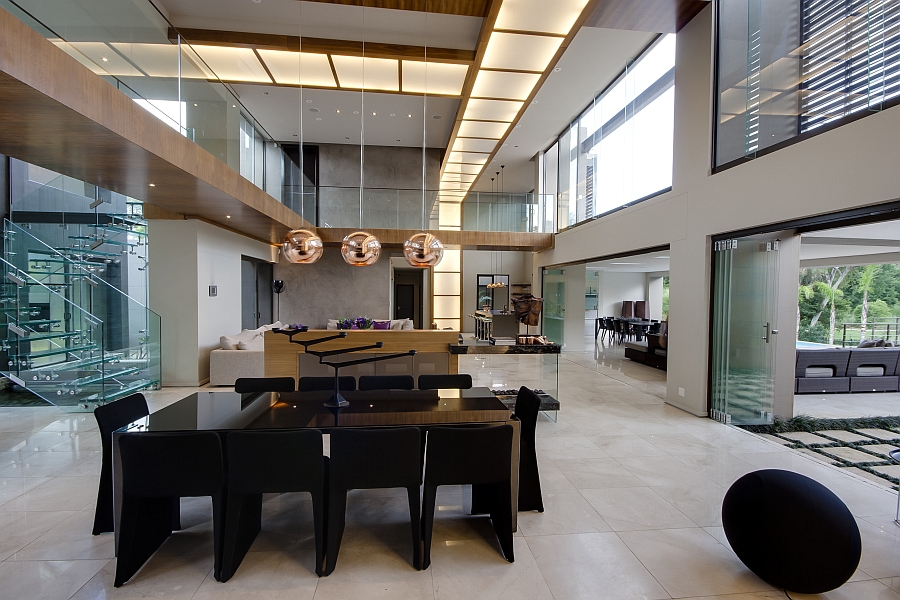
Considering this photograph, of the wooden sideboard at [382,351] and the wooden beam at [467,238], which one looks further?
the wooden beam at [467,238]

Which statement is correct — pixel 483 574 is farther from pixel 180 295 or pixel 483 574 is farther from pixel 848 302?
pixel 848 302

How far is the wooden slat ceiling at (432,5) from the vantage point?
5844mm

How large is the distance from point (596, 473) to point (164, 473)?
3.21 m

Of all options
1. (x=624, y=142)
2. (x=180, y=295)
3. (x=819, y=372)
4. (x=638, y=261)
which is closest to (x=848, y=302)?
(x=638, y=261)

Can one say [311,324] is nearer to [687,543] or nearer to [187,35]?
[187,35]

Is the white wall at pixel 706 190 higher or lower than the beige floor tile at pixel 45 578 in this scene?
higher

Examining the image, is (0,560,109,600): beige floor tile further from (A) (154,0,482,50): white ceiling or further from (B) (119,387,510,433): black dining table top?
(A) (154,0,482,50): white ceiling

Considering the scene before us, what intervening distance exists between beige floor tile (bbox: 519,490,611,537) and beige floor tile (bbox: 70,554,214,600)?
1927 millimetres

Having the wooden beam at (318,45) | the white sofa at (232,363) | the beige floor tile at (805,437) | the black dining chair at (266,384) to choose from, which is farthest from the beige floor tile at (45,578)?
the wooden beam at (318,45)

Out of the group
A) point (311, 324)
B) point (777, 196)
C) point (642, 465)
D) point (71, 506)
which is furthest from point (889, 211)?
point (311, 324)

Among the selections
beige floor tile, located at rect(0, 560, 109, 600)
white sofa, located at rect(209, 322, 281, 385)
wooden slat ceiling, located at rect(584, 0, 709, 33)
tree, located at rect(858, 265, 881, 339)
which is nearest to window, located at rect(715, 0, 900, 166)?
wooden slat ceiling, located at rect(584, 0, 709, 33)

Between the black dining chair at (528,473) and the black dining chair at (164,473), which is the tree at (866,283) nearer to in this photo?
the black dining chair at (528,473)

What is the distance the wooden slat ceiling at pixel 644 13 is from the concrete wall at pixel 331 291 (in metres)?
7.99

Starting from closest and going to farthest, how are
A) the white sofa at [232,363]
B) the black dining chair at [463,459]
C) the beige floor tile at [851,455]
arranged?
the black dining chair at [463,459], the beige floor tile at [851,455], the white sofa at [232,363]
